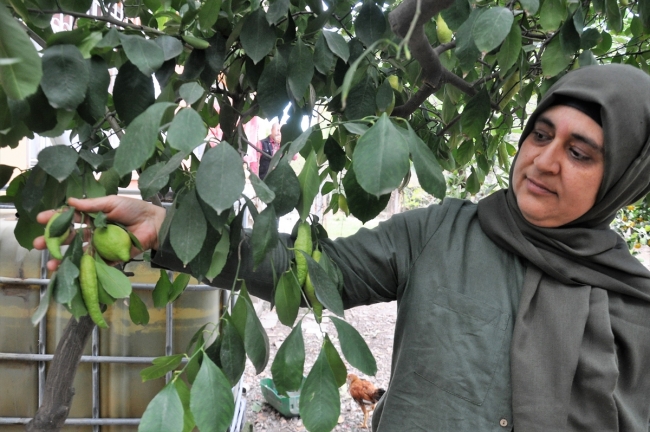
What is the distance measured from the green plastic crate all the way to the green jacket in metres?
1.93

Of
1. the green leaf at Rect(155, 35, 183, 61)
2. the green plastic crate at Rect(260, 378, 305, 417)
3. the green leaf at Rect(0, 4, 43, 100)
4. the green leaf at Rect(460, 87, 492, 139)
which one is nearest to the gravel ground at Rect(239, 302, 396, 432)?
the green plastic crate at Rect(260, 378, 305, 417)

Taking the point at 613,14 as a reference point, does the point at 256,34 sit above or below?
below

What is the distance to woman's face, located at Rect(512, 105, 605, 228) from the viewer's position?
3.22 ft

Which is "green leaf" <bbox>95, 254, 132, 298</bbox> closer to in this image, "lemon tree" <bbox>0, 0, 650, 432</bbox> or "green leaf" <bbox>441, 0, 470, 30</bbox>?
"lemon tree" <bbox>0, 0, 650, 432</bbox>

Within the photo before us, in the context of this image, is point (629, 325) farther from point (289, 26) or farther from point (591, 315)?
point (289, 26)

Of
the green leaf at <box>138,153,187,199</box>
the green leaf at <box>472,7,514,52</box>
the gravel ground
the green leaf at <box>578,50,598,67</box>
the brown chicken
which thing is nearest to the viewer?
the green leaf at <box>138,153,187,199</box>

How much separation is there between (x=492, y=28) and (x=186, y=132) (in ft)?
1.62

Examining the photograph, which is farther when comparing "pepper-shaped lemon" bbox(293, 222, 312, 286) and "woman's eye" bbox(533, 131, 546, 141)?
"woman's eye" bbox(533, 131, 546, 141)

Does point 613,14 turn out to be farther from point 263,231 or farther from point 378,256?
point 263,231

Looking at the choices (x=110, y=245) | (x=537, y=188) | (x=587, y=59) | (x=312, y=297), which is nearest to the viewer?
(x=110, y=245)

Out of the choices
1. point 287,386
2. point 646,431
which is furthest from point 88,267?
point 646,431

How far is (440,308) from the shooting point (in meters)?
1.05

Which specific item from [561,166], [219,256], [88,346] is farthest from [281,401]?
[219,256]

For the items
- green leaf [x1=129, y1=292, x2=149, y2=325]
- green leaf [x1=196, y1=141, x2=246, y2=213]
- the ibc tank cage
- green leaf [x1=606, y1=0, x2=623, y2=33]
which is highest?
green leaf [x1=606, y1=0, x2=623, y2=33]
